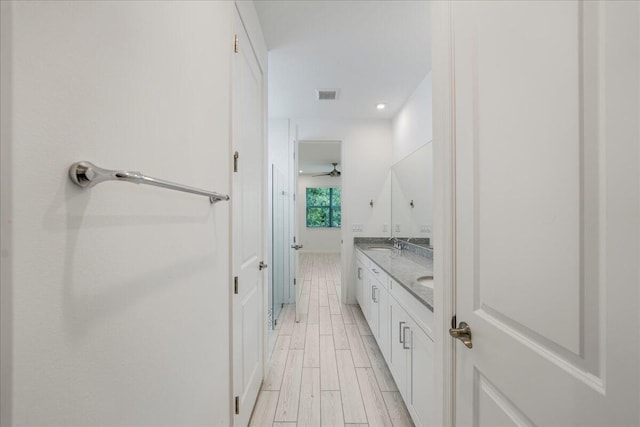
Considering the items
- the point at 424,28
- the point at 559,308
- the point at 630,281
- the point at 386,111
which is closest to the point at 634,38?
the point at 630,281

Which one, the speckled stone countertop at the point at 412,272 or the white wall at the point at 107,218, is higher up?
the white wall at the point at 107,218

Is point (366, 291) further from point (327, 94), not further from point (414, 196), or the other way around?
point (327, 94)

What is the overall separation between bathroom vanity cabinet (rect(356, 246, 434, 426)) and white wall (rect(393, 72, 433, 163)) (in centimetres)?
153

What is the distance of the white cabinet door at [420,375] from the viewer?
1312 millimetres

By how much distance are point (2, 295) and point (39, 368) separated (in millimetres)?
131

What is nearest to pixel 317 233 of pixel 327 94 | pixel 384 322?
pixel 327 94

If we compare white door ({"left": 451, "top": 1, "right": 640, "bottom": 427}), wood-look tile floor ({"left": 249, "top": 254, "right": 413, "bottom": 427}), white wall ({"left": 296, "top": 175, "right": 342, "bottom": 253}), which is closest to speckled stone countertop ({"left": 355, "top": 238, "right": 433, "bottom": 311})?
white door ({"left": 451, "top": 1, "right": 640, "bottom": 427})

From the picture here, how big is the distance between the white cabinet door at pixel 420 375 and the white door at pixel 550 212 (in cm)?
45

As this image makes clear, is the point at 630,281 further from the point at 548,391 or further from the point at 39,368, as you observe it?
the point at 39,368

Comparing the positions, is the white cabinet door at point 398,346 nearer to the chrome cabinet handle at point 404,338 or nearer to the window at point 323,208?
the chrome cabinet handle at point 404,338

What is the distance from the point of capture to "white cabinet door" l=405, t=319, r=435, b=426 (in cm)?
131

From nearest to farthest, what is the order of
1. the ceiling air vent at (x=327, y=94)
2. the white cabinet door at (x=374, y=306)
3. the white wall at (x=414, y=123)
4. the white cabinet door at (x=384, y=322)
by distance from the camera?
1. the white cabinet door at (x=384, y=322)
2. the white cabinet door at (x=374, y=306)
3. the white wall at (x=414, y=123)
4. the ceiling air vent at (x=327, y=94)

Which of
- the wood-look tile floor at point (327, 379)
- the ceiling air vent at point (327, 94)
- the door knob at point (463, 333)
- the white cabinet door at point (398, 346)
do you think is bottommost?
the wood-look tile floor at point (327, 379)

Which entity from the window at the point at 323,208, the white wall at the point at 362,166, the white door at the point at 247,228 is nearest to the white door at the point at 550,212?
the white door at the point at 247,228
